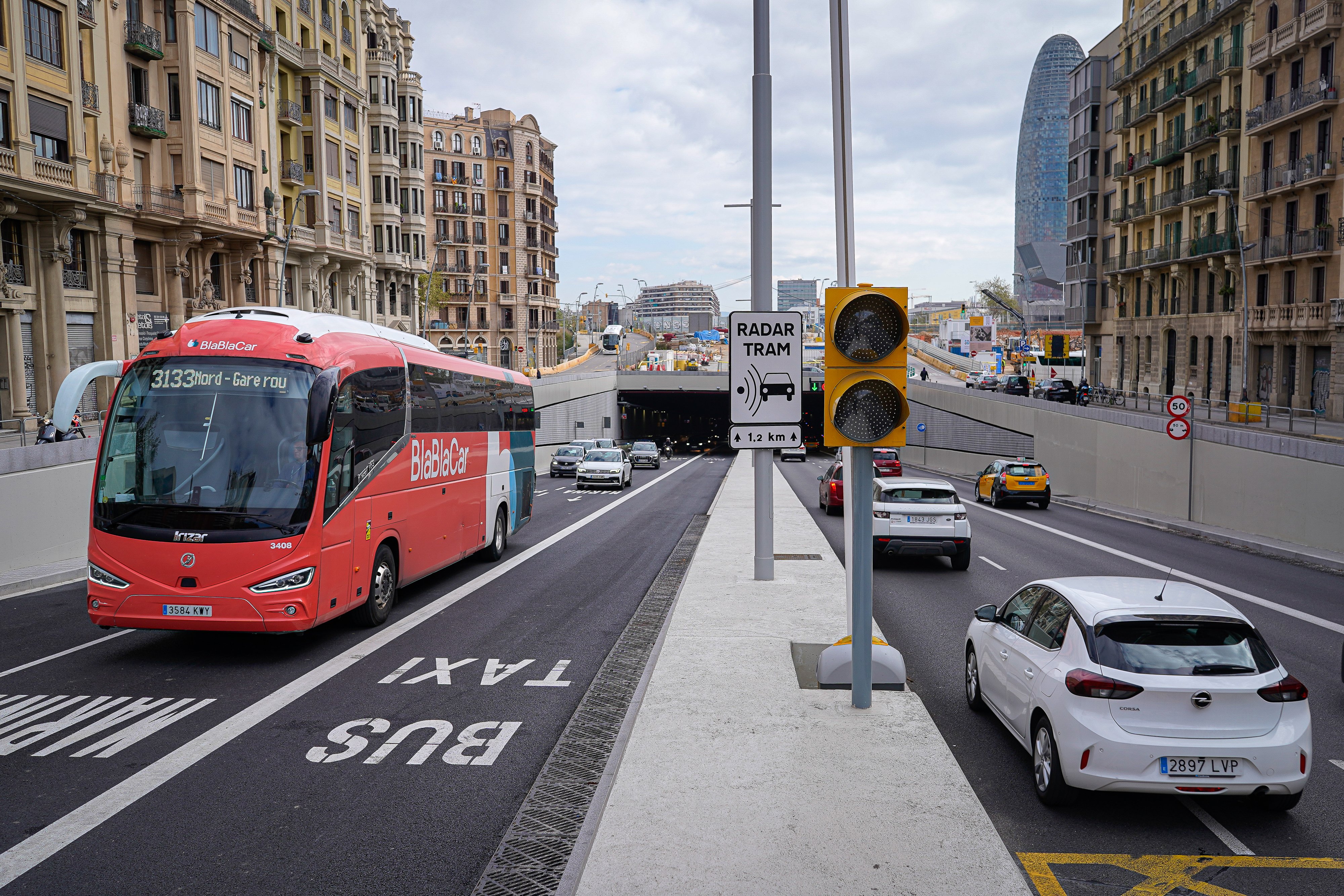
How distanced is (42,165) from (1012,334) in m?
162

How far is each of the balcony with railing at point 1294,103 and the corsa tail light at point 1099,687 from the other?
156 feet

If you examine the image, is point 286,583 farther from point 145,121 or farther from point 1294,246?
point 1294,246

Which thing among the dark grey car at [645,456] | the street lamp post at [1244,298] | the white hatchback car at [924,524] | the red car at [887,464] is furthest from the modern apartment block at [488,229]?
the white hatchback car at [924,524]

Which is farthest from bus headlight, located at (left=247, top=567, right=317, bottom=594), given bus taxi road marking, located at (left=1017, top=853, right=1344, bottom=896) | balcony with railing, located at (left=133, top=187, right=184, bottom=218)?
balcony with railing, located at (left=133, top=187, right=184, bottom=218)

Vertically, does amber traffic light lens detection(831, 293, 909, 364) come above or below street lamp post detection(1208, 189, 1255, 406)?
below

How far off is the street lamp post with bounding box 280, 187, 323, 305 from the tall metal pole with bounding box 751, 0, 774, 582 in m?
26.7

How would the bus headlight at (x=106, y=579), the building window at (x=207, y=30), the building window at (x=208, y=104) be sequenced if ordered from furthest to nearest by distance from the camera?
the building window at (x=207, y=30)
the building window at (x=208, y=104)
the bus headlight at (x=106, y=579)

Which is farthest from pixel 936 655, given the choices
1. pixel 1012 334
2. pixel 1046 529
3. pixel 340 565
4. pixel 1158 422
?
pixel 1012 334

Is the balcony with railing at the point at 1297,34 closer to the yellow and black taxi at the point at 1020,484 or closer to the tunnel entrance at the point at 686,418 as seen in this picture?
the yellow and black taxi at the point at 1020,484

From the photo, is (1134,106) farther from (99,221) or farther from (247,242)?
(99,221)

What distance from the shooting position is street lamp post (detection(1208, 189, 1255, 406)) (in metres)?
42.5

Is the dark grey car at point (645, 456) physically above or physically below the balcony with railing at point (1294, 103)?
below

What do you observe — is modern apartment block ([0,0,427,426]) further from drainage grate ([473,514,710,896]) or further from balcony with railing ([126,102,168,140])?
drainage grate ([473,514,710,896])

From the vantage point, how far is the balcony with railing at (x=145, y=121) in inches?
1524
